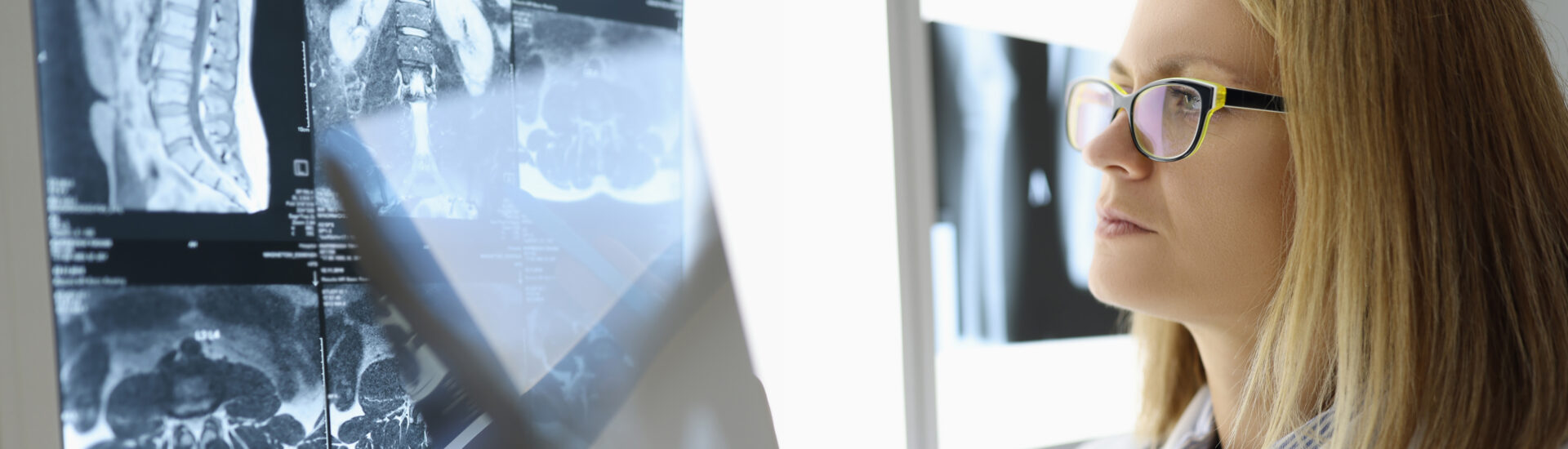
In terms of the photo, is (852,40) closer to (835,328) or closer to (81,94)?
(835,328)

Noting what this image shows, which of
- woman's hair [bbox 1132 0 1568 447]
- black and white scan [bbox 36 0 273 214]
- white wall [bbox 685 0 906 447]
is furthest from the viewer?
white wall [bbox 685 0 906 447]

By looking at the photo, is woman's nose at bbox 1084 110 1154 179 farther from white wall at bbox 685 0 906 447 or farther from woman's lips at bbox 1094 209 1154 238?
white wall at bbox 685 0 906 447

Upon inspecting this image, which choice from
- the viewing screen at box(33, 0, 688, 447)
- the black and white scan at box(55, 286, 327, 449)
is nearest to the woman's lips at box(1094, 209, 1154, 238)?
the viewing screen at box(33, 0, 688, 447)

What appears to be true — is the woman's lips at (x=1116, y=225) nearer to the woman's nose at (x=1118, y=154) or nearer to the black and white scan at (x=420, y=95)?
the woman's nose at (x=1118, y=154)

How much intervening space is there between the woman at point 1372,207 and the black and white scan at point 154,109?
2.52 ft

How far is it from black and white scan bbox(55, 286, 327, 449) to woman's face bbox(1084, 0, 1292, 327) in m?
0.73

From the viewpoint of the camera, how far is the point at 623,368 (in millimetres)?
934

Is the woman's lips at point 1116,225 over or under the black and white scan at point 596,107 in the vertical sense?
under

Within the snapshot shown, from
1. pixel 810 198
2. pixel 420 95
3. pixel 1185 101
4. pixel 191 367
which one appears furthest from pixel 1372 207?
pixel 191 367

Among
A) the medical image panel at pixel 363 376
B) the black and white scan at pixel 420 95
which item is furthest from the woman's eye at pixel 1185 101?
the medical image panel at pixel 363 376

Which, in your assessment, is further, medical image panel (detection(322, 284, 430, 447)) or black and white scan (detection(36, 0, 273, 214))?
medical image panel (detection(322, 284, 430, 447))

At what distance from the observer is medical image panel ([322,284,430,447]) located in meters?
0.76

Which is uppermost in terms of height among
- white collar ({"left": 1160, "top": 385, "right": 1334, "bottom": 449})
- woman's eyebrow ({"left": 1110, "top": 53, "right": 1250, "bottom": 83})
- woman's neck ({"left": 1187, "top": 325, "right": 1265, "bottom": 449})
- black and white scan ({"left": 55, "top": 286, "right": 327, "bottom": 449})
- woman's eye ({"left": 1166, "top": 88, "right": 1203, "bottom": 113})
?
woman's eyebrow ({"left": 1110, "top": 53, "right": 1250, "bottom": 83})

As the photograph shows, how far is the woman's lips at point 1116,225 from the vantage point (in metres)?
0.90
